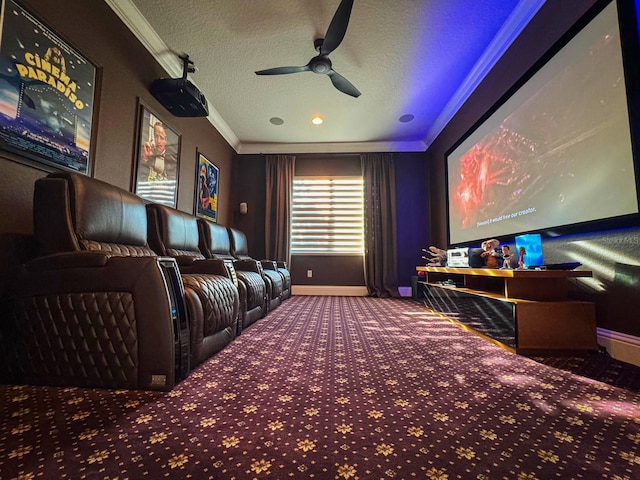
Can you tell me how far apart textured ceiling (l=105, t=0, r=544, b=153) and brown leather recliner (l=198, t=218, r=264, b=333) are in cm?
176

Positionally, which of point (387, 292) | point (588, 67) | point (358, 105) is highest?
point (358, 105)

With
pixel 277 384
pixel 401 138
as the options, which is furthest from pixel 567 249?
pixel 401 138

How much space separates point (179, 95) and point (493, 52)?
3103 millimetres

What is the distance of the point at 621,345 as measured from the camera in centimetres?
149

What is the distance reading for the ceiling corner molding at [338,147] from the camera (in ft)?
15.7

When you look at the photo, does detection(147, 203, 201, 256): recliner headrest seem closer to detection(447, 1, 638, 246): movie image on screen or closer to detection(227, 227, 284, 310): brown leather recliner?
detection(227, 227, 284, 310): brown leather recliner

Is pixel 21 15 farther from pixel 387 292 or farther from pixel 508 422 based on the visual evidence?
pixel 387 292

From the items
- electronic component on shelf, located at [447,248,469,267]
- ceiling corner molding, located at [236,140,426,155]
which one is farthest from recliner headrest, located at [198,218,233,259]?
electronic component on shelf, located at [447,248,469,267]

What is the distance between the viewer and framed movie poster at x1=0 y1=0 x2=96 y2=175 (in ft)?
4.75

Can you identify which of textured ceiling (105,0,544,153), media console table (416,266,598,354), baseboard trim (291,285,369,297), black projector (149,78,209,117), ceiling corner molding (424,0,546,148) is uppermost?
textured ceiling (105,0,544,153)

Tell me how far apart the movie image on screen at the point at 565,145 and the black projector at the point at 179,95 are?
2960 mm

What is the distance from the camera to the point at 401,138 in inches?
184

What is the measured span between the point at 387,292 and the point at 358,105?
115 inches

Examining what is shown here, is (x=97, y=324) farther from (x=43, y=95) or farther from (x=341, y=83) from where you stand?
(x=341, y=83)
